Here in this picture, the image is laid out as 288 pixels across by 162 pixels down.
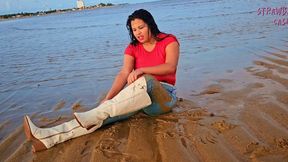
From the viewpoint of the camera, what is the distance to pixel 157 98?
12.3 ft

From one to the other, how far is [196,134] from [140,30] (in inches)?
52.6

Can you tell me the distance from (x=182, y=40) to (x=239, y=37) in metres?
1.77

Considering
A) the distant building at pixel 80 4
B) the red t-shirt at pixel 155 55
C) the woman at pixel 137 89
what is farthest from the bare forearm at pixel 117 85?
the distant building at pixel 80 4

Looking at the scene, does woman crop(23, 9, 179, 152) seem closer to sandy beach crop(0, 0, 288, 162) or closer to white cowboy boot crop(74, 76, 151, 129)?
white cowboy boot crop(74, 76, 151, 129)

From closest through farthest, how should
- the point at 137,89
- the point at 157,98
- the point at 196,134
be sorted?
the point at 196,134
the point at 137,89
the point at 157,98

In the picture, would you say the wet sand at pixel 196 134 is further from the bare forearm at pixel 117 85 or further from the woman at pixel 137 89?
the bare forearm at pixel 117 85

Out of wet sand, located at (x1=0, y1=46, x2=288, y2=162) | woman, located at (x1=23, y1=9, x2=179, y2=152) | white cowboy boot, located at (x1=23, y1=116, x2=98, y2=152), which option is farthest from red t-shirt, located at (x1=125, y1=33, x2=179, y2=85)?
white cowboy boot, located at (x1=23, y1=116, x2=98, y2=152)

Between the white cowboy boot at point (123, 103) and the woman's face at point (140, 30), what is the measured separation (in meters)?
0.64

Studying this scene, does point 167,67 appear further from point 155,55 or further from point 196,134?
point 196,134

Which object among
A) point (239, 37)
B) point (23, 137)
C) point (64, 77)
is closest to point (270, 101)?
point (23, 137)

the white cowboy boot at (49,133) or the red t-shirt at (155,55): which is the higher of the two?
the red t-shirt at (155,55)

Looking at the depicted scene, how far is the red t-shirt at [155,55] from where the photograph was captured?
13.1ft

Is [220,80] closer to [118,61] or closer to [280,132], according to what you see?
[280,132]

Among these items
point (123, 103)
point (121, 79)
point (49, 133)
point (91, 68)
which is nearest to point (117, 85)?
point (121, 79)
